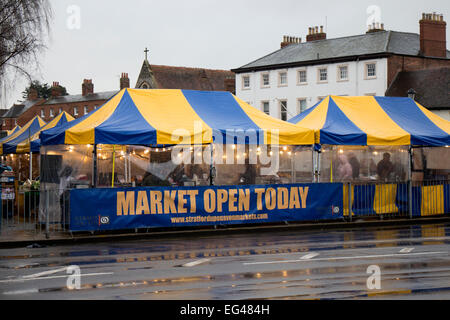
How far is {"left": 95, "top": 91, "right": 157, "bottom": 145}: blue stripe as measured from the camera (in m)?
17.0

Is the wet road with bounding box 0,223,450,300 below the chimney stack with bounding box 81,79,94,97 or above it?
below

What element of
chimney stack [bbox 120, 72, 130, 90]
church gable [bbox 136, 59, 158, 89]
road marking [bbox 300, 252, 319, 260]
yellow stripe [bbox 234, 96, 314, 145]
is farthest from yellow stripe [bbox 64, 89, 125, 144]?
chimney stack [bbox 120, 72, 130, 90]

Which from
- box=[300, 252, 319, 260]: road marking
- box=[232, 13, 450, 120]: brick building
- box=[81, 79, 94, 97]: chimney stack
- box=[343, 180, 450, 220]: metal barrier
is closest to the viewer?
box=[300, 252, 319, 260]: road marking

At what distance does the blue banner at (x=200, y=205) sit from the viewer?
16.3 meters

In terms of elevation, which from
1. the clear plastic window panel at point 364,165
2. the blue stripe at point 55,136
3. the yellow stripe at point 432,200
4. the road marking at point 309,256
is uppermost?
the blue stripe at point 55,136

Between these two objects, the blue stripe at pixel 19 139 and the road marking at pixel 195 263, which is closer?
the road marking at pixel 195 263

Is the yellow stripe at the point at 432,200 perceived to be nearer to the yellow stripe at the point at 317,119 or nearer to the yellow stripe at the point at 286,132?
the yellow stripe at the point at 317,119

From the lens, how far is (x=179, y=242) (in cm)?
1565

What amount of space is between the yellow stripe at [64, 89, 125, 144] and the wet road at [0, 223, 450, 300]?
3.10 meters

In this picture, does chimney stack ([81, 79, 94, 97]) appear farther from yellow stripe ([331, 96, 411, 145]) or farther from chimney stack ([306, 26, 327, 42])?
yellow stripe ([331, 96, 411, 145])

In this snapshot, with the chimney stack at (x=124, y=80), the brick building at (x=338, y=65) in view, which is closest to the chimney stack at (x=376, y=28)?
the brick building at (x=338, y=65)

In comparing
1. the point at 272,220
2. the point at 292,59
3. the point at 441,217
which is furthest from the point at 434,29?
the point at 272,220

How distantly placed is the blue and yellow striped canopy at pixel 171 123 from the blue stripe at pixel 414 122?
12.9ft

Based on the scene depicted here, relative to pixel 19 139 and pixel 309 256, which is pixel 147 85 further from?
pixel 309 256
